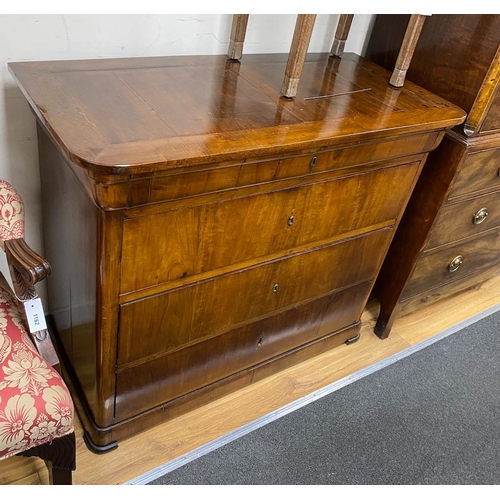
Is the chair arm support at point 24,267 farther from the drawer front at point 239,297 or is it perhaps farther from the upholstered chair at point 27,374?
the drawer front at point 239,297

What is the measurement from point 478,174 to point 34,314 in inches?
46.1

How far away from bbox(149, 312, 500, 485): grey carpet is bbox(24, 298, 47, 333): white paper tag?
0.52 meters

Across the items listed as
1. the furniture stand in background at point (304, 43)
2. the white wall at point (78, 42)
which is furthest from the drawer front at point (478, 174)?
the white wall at point (78, 42)

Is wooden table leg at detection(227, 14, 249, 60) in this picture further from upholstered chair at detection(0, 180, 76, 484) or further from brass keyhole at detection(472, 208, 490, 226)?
brass keyhole at detection(472, 208, 490, 226)

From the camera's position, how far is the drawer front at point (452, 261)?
1.62 metres

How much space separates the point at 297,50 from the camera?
1.05 metres

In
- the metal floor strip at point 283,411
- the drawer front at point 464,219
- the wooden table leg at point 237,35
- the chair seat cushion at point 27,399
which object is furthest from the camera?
the drawer front at point 464,219

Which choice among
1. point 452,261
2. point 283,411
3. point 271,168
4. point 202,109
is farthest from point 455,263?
point 202,109

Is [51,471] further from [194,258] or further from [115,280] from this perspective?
[194,258]

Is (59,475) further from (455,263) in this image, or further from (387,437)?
(455,263)

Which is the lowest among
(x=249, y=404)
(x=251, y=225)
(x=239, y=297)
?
(x=249, y=404)

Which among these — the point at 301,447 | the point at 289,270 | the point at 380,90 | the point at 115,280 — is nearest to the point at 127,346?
the point at 115,280

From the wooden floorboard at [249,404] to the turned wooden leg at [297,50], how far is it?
841mm
